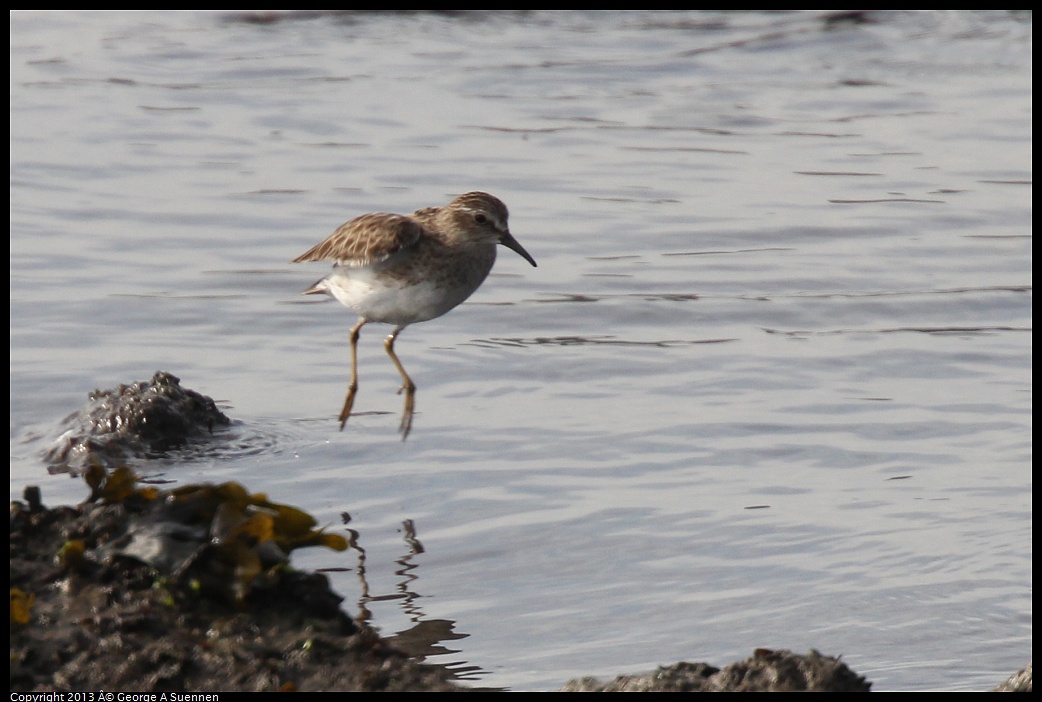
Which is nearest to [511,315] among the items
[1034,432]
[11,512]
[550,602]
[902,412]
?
[902,412]

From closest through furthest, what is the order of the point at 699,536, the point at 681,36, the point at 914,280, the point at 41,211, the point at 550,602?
1. the point at 550,602
2. the point at 699,536
3. the point at 914,280
4. the point at 41,211
5. the point at 681,36

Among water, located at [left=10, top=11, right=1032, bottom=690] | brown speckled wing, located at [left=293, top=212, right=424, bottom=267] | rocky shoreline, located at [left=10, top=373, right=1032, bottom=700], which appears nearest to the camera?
rocky shoreline, located at [left=10, top=373, right=1032, bottom=700]

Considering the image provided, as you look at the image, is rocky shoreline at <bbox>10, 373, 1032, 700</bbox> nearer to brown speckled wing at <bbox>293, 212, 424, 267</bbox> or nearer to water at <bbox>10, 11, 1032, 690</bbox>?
water at <bbox>10, 11, 1032, 690</bbox>

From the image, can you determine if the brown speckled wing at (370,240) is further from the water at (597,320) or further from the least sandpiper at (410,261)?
the water at (597,320)

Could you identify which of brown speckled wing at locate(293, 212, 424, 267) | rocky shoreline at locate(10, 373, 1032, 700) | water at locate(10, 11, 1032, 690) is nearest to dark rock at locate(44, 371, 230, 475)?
water at locate(10, 11, 1032, 690)

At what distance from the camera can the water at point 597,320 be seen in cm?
616

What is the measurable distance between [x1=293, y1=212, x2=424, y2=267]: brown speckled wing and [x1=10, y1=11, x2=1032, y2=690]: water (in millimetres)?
1054

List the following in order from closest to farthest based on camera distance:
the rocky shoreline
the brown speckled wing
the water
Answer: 1. the rocky shoreline
2. the water
3. the brown speckled wing

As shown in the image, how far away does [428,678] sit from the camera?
4070mm

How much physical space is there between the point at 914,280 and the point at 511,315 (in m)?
3.13

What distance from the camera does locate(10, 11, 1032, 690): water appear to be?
6.16m

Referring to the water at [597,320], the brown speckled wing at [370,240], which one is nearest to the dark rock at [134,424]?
the water at [597,320]

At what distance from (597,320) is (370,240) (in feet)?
10.8

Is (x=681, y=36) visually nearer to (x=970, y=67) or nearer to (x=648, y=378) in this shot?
(x=970, y=67)
